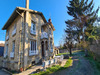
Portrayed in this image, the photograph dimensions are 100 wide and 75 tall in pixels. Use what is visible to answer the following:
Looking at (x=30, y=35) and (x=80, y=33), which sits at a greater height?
(x=80, y=33)

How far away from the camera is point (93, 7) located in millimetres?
13875

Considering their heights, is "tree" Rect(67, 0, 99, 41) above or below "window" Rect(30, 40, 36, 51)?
above

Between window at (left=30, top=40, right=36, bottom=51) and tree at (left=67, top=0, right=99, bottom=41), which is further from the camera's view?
tree at (left=67, top=0, right=99, bottom=41)

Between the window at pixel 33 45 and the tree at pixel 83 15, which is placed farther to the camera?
the tree at pixel 83 15

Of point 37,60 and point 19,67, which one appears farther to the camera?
point 37,60

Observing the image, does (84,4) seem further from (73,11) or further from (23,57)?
(23,57)

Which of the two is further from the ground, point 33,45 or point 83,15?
point 83,15

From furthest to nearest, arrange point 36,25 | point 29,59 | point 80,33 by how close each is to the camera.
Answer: point 80,33 < point 36,25 < point 29,59

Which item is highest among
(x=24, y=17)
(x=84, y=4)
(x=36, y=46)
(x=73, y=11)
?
(x=84, y=4)

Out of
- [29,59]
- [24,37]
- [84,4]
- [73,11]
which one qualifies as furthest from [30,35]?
Answer: [84,4]

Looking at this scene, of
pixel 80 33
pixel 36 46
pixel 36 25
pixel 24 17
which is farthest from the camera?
pixel 80 33

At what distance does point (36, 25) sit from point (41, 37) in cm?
227

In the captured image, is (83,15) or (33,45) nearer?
(33,45)

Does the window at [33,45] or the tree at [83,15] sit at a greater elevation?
the tree at [83,15]
